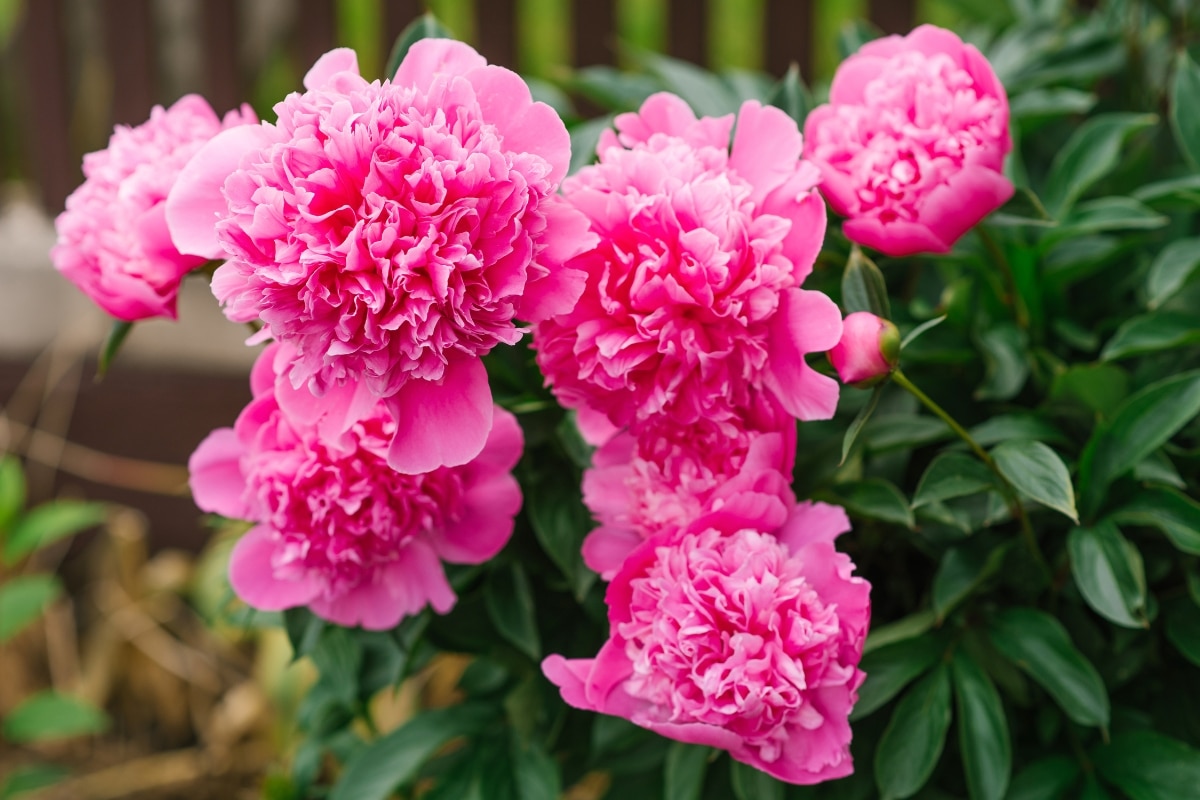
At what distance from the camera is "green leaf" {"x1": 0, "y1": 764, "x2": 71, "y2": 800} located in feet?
4.63

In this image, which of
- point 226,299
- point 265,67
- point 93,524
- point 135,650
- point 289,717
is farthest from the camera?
point 265,67

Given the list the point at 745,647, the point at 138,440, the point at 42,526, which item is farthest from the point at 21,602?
the point at 745,647

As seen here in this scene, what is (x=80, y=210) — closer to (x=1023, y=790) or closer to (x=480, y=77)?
(x=480, y=77)

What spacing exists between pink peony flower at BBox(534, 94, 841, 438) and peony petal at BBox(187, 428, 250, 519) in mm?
199

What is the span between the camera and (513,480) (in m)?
0.58

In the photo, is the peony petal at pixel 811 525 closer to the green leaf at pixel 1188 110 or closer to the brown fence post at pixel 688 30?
the green leaf at pixel 1188 110

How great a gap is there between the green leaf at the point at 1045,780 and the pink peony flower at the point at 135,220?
0.53 m

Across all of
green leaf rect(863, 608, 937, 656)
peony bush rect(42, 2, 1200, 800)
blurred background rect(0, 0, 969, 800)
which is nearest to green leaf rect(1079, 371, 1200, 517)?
peony bush rect(42, 2, 1200, 800)

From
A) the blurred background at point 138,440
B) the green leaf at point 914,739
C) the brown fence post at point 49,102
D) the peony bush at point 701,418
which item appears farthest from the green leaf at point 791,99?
the brown fence post at point 49,102

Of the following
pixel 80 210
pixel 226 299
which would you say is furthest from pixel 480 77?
pixel 80 210

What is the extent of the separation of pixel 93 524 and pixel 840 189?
63.0 inches

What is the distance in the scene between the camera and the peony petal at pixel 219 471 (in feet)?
1.93

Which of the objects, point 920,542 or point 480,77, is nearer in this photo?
point 480,77

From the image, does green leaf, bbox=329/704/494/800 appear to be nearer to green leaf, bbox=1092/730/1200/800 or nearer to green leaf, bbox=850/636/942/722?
green leaf, bbox=850/636/942/722
